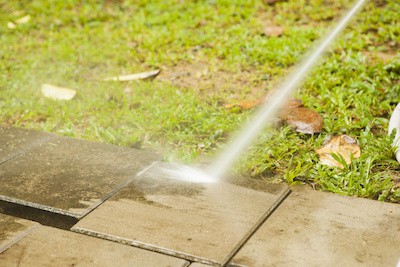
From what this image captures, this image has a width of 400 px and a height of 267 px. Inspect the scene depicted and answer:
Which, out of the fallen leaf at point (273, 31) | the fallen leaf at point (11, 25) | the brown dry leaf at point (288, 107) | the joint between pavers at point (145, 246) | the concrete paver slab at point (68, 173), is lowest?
the joint between pavers at point (145, 246)

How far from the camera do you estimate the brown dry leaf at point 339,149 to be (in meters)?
2.88

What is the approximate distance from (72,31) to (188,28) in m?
1.10

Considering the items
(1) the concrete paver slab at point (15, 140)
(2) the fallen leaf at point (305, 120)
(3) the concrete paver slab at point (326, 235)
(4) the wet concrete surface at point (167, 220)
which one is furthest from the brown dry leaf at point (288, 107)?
(1) the concrete paver slab at point (15, 140)

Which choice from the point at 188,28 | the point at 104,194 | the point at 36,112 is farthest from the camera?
the point at 188,28

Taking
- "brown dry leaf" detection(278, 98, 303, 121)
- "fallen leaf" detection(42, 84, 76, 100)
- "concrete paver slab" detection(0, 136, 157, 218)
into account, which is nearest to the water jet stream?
"brown dry leaf" detection(278, 98, 303, 121)

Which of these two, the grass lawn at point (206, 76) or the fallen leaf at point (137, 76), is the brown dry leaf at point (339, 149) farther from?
Answer: the fallen leaf at point (137, 76)

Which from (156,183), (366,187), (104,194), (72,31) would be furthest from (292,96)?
(72,31)

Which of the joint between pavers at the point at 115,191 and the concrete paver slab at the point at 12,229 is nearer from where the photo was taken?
the concrete paver slab at the point at 12,229

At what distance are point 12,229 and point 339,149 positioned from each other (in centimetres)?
168

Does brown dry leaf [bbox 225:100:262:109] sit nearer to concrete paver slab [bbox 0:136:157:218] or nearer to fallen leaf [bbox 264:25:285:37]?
concrete paver slab [bbox 0:136:157:218]

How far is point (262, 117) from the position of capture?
132 inches

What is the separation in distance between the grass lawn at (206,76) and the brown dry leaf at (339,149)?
0.14ft

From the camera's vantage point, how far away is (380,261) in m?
2.03

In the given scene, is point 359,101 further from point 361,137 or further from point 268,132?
point 268,132
